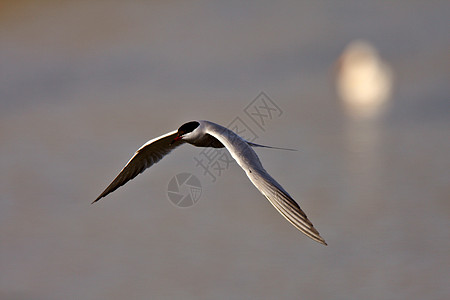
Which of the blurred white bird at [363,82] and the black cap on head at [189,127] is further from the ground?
the blurred white bird at [363,82]

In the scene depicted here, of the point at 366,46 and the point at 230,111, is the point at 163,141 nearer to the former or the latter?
the point at 230,111

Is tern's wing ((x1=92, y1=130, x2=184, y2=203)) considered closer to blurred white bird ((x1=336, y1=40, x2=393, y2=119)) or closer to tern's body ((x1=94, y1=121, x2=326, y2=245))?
tern's body ((x1=94, y1=121, x2=326, y2=245))

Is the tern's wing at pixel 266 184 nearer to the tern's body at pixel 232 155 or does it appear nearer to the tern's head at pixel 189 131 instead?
the tern's body at pixel 232 155

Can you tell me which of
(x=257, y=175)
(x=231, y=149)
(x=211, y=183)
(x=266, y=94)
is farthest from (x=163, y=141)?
(x=266, y=94)

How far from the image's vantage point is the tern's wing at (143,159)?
686cm

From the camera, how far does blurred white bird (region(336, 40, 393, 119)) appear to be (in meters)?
17.6

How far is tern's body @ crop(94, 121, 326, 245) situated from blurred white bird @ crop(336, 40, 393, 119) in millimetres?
10370

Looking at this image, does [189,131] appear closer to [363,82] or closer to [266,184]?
[266,184]

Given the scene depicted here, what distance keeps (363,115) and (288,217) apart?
41.6ft

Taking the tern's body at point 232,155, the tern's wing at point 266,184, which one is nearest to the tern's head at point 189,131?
the tern's body at point 232,155

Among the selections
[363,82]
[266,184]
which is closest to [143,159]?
[266,184]

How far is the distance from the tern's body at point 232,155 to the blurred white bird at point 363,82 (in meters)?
10.4

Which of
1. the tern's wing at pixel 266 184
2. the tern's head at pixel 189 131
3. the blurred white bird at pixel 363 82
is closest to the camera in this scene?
the tern's wing at pixel 266 184

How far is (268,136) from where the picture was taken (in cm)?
1359
